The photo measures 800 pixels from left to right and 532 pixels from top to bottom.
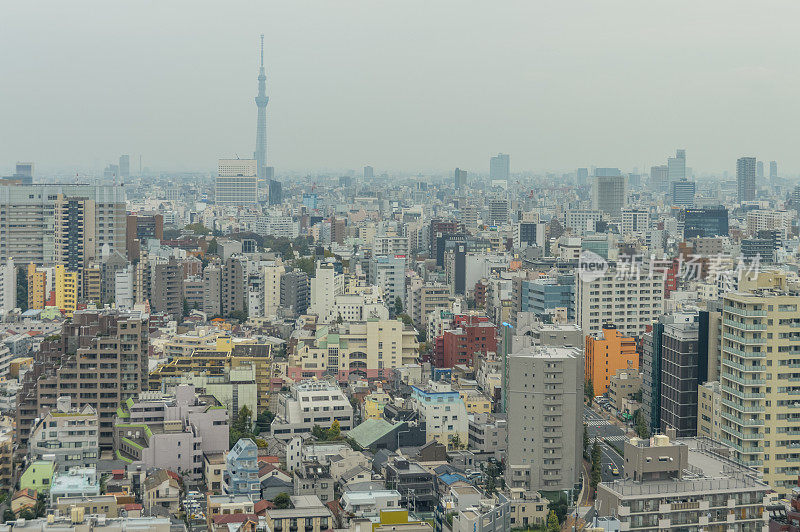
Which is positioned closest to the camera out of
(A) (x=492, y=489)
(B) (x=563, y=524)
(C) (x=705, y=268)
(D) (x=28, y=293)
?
(B) (x=563, y=524)

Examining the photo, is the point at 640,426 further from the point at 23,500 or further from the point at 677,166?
the point at 677,166

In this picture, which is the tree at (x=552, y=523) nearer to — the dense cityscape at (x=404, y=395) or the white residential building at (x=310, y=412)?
the dense cityscape at (x=404, y=395)

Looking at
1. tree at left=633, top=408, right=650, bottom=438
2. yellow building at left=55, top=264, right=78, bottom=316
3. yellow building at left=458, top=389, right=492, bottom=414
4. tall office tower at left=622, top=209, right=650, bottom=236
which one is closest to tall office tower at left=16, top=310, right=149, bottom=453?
yellow building at left=458, top=389, right=492, bottom=414

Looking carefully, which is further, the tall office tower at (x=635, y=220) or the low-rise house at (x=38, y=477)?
the tall office tower at (x=635, y=220)

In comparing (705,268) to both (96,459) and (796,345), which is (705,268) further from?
(96,459)

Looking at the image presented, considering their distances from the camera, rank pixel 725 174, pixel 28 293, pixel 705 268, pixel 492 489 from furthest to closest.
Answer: pixel 725 174 → pixel 28 293 → pixel 705 268 → pixel 492 489

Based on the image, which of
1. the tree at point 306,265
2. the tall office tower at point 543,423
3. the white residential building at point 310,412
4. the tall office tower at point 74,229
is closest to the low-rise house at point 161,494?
the white residential building at point 310,412

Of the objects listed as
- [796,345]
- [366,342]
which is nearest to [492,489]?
[796,345]
